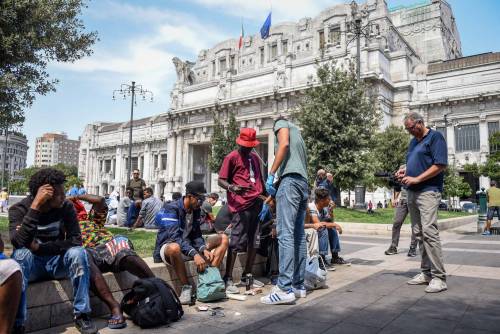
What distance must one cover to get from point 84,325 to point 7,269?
780 mm

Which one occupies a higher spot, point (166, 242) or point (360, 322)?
point (166, 242)

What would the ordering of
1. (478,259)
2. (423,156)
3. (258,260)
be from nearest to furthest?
(423,156) < (258,260) < (478,259)

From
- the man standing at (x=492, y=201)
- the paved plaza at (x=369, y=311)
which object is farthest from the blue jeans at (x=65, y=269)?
the man standing at (x=492, y=201)

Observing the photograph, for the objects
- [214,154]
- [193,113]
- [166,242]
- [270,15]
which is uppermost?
[270,15]

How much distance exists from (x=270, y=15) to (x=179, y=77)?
1357 centimetres

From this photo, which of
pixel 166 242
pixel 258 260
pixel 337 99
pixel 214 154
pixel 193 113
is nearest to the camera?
pixel 166 242

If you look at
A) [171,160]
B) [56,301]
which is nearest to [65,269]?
[56,301]

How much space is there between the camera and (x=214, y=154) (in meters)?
31.1

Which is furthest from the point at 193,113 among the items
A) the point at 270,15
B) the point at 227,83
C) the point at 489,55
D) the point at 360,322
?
the point at 360,322

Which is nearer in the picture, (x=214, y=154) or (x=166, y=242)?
(x=166, y=242)

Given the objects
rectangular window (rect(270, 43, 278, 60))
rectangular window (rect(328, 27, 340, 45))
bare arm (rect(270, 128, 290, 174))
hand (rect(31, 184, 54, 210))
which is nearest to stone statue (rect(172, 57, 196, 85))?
rectangular window (rect(270, 43, 278, 60))

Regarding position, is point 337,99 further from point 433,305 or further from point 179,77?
point 179,77

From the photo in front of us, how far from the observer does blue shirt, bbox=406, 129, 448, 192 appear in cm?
456

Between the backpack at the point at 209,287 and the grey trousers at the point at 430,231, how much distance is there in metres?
2.44
